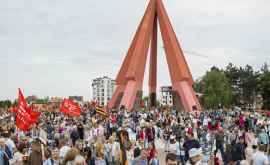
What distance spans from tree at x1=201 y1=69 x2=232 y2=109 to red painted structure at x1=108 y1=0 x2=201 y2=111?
22418 millimetres

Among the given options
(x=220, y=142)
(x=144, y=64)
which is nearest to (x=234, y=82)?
(x=144, y=64)

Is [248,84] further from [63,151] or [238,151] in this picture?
[63,151]

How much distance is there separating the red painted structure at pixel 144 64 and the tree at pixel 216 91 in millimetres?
22418

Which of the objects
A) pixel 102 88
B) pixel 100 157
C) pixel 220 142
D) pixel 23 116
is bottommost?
pixel 220 142

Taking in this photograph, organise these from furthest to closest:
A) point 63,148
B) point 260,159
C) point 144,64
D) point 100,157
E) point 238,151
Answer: point 144,64
point 238,151
point 63,148
point 100,157
point 260,159

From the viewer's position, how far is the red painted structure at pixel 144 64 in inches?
1163

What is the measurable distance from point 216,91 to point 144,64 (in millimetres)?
25912

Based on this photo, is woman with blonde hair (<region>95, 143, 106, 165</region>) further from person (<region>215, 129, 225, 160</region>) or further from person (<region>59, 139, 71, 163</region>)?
person (<region>215, 129, 225, 160</region>)

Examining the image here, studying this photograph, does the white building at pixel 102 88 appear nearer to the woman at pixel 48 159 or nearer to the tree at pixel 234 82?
the tree at pixel 234 82

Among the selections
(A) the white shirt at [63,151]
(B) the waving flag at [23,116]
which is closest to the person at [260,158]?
(A) the white shirt at [63,151]

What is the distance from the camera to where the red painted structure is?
29547 millimetres

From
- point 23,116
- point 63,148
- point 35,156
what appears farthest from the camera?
point 23,116

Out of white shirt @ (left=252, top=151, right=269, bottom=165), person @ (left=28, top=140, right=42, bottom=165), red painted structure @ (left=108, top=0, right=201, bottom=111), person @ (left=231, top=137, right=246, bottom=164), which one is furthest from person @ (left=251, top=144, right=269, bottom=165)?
red painted structure @ (left=108, top=0, right=201, bottom=111)

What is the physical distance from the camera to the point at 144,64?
3228 centimetres
